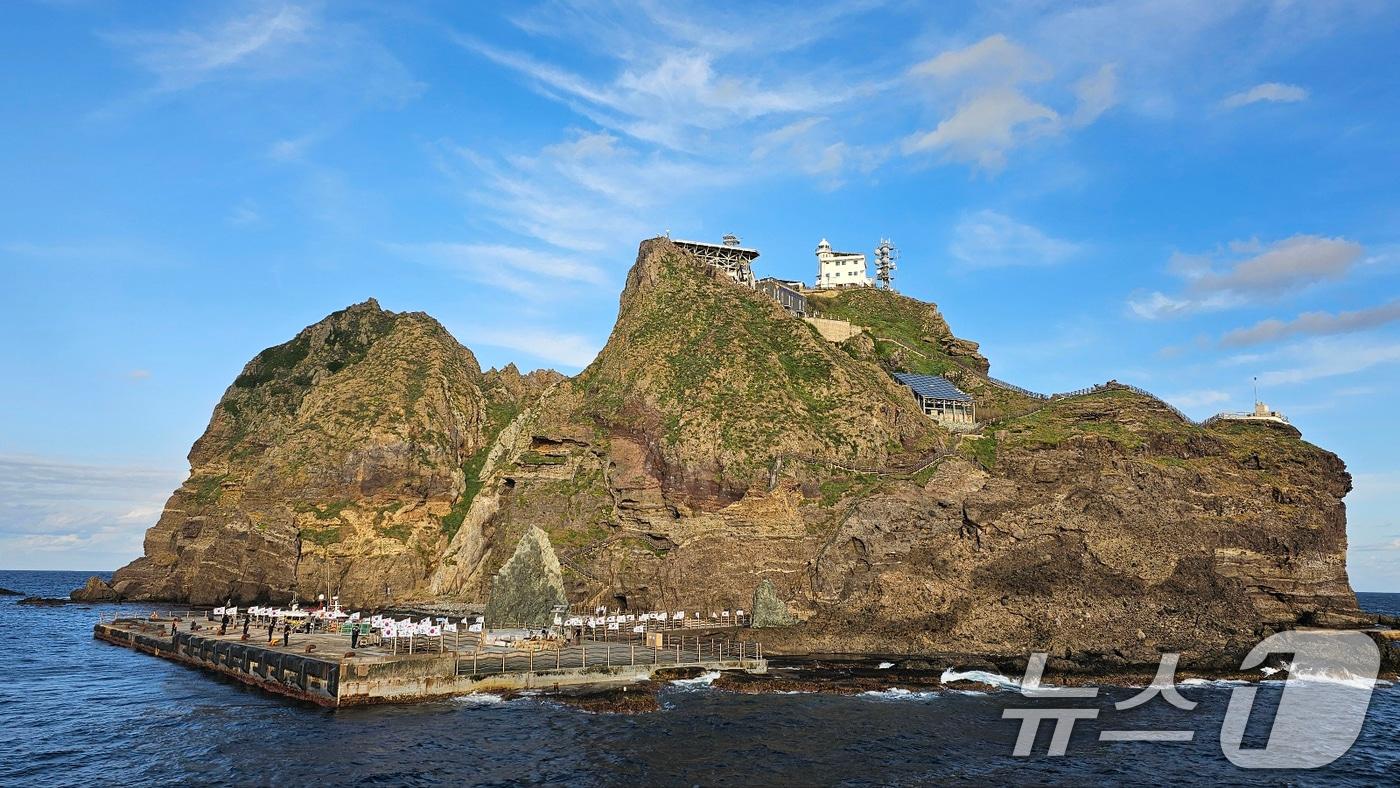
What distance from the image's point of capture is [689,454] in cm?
9506

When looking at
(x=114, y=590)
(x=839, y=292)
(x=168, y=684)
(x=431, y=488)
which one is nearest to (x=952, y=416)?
(x=839, y=292)

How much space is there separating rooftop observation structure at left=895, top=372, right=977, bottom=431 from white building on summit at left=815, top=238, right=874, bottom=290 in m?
55.9

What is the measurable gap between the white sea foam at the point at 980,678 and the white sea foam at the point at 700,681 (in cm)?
1678

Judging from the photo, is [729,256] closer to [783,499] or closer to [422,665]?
[783,499]

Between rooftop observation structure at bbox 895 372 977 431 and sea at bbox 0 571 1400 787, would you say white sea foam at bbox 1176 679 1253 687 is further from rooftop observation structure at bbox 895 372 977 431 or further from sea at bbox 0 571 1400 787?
rooftop observation structure at bbox 895 372 977 431

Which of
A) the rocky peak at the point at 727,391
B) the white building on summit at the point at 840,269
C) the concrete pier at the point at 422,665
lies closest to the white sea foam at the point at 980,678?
the concrete pier at the point at 422,665

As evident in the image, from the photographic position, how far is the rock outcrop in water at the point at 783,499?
78.2 metres

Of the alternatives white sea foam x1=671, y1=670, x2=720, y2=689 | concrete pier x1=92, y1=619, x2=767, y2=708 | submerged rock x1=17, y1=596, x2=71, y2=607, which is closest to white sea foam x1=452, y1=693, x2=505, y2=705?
concrete pier x1=92, y1=619, x2=767, y2=708

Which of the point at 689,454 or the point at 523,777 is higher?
the point at 689,454

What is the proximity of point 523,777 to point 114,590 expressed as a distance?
13887 cm

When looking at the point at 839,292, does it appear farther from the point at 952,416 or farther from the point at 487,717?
the point at 487,717

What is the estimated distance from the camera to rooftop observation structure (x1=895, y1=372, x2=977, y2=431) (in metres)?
115

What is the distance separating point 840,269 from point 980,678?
123887 mm

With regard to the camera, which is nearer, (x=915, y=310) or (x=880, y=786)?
(x=880, y=786)
